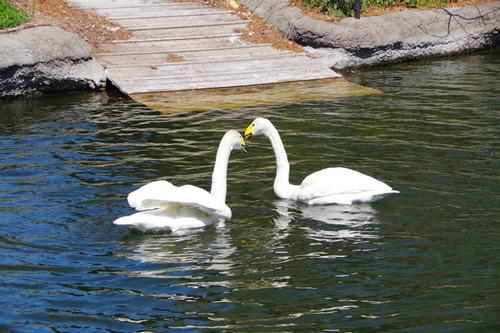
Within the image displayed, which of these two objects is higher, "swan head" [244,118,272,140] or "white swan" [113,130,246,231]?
"swan head" [244,118,272,140]

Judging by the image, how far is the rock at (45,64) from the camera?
503 inches

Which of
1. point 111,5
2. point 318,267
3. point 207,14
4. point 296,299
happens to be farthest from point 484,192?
point 111,5

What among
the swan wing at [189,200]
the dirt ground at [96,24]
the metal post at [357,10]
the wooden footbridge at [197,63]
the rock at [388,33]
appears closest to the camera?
the swan wing at [189,200]

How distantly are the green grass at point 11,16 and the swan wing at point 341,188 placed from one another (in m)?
7.31

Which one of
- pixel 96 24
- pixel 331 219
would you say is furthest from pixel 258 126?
pixel 96 24

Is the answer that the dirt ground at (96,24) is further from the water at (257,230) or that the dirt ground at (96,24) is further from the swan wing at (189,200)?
the swan wing at (189,200)

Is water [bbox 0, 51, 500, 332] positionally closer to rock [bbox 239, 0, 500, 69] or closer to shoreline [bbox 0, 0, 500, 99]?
shoreline [bbox 0, 0, 500, 99]

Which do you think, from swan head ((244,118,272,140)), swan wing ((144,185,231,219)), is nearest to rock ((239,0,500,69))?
swan head ((244,118,272,140))

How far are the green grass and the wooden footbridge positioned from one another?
1.38m

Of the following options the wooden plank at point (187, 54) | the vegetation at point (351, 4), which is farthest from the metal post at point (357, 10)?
the wooden plank at point (187, 54)

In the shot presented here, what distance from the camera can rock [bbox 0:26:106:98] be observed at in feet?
41.9

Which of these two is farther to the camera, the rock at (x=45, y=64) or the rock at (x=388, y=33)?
the rock at (x=388, y=33)

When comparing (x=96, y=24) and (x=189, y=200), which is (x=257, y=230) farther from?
(x=96, y=24)

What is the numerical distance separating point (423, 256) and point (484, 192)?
1.69 metres
